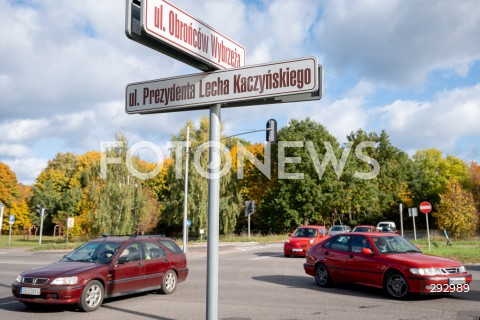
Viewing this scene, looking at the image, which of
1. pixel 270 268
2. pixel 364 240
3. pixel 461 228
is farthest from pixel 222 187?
pixel 364 240

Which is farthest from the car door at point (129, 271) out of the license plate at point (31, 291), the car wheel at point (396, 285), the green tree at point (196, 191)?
Answer: the green tree at point (196, 191)

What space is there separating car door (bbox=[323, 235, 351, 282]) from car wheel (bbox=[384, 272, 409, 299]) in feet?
4.37

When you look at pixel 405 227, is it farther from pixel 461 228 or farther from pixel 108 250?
pixel 108 250

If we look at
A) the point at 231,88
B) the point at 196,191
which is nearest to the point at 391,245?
the point at 231,88

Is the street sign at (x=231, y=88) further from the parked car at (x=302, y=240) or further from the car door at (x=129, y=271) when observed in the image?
the parked car at (x=302, y=240)

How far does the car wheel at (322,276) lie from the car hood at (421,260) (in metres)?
2.13

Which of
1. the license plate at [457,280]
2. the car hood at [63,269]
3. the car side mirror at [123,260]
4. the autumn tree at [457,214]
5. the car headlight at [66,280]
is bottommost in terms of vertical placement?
the license plate at [457,280]

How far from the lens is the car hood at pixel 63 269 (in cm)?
951

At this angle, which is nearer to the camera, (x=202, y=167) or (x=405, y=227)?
(x=202, y=167)

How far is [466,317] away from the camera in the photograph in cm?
836

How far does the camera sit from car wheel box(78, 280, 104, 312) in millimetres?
9492

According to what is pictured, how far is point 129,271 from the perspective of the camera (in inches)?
A: 420

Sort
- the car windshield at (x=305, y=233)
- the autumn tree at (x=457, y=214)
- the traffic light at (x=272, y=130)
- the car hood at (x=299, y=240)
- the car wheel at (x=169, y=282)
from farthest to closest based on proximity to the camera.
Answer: the autumn tree at (x=457, y=214), the car windshield at (x=305, y=233), the car hood at (x=299, y=240), the traffic light at (x=272, y=130), the car wheel at (x=169, y=282)

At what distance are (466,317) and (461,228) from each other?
127ft
